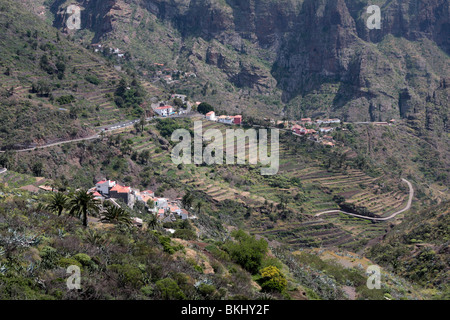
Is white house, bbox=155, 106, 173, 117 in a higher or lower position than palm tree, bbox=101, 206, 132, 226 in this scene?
higher

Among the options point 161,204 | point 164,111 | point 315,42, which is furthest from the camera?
point 315,42

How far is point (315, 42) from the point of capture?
501 feet

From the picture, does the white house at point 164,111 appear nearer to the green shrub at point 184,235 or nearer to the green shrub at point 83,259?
the green shrub at point 184,235

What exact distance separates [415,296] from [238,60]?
434ft

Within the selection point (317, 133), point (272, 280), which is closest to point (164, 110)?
point (317, 133)

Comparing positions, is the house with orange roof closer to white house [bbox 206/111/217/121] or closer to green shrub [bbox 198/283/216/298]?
green shrub [bbox 198/283/216/298]

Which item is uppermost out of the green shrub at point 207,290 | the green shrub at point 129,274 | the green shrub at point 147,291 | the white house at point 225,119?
the white house at point 225,119

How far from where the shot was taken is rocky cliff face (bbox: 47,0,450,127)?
137 metres

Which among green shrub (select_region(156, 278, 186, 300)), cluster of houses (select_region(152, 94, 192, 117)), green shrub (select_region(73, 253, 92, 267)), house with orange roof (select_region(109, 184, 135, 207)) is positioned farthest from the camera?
cluster of houses (select_region(152, 94, 192, 117))

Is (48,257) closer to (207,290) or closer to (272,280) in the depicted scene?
(207,290)

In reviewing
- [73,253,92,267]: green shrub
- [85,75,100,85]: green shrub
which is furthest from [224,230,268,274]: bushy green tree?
[85,75,100,85]: green shrub

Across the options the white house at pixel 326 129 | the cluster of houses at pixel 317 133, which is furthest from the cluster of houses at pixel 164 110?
the white house at pixel 326 129

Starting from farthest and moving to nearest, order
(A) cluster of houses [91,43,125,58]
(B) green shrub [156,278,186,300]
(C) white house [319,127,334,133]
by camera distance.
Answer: (A) cluster of houses [91,43,125,58]
(C) white house [319,127,334,133]
(B) green shrub [156,278,186,300]

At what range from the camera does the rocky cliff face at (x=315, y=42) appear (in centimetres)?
13688
